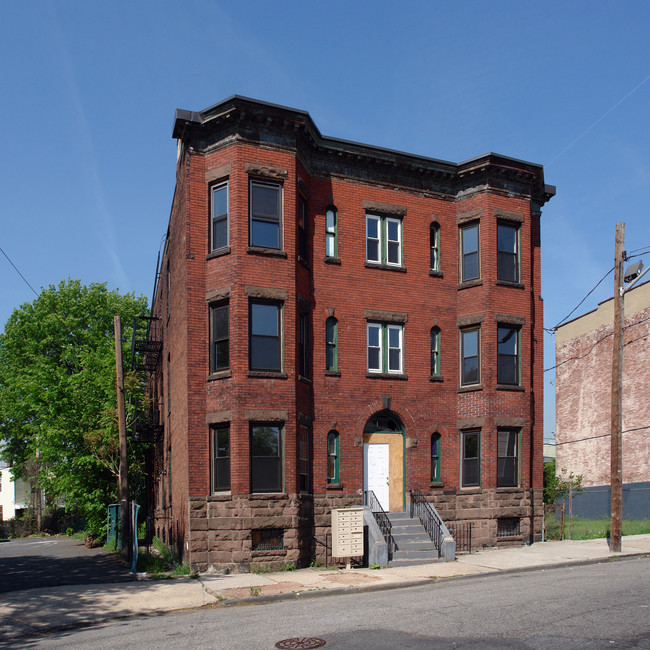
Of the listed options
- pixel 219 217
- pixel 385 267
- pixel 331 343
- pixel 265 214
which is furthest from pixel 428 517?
pixel 219 217

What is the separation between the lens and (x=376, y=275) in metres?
22.3

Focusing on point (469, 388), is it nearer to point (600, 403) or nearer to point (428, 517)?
point (428, 517)

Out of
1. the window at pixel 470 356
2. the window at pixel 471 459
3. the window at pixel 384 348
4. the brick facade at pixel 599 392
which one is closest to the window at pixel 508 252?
the window at pixel 470 356

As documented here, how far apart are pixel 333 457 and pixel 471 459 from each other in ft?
15.2

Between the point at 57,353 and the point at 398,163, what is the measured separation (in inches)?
1104

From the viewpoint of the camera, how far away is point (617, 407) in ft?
66.5

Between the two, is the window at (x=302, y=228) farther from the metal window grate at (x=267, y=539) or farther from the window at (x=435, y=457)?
the metal window grate at (x=267, y=539)

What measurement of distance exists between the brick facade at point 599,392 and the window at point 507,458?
1729cm

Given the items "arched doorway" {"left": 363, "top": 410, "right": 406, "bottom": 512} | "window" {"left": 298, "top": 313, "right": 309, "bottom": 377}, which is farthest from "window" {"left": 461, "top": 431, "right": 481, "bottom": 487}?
"window" {"left": 298, "top": 313, "right": 309, "bottom": 377}

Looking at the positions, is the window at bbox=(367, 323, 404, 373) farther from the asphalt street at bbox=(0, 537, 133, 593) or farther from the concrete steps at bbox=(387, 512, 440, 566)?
the asphalt street at bbox=(0, 537, 133, 593)

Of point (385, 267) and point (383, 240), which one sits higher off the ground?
point (383, 240)

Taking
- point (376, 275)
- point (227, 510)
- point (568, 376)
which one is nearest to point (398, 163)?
point (376, 275)

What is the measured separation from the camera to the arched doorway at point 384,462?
2166cm

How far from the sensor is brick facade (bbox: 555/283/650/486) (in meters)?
37.4
